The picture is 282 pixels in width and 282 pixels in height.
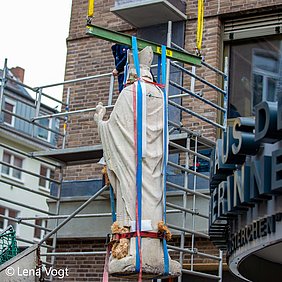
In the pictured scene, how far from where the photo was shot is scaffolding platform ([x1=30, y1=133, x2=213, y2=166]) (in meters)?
13.5

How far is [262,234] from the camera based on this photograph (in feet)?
29.1

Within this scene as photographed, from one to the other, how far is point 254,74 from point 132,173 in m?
5.41

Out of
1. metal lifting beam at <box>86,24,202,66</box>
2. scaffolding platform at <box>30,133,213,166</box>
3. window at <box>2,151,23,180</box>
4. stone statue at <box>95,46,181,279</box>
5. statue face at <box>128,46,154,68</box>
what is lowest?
stone statue at <box>95,46,181,279</box>

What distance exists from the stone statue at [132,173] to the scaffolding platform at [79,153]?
250 centimetres

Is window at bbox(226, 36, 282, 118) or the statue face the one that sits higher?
window at bbox(226, 36, 282, 118)

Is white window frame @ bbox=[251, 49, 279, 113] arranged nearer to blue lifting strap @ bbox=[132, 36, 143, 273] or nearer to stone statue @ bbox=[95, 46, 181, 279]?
stone statue @ bbox=[95, 46, 181, 279]

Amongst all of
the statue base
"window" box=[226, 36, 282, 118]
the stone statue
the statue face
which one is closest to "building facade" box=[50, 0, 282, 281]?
"window" box=[226, 36, 282, 118]

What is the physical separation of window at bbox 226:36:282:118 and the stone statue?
14.0 feet

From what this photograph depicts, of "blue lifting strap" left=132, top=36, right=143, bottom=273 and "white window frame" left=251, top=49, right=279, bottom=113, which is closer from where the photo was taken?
"blue lifting strap" left=132, top=36, right=143, bottom=273

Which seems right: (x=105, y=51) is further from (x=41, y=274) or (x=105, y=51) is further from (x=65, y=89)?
(x=41, y=274)

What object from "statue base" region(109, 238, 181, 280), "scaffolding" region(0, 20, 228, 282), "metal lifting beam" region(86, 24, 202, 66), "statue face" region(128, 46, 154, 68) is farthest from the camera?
"scaffolding" region(0, 20, 228, 282)

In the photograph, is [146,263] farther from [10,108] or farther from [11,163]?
[10,108]

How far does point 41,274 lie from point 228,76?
188 inches

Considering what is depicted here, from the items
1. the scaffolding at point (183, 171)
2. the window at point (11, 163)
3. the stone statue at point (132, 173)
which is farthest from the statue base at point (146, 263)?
the window at point (11, 163)
